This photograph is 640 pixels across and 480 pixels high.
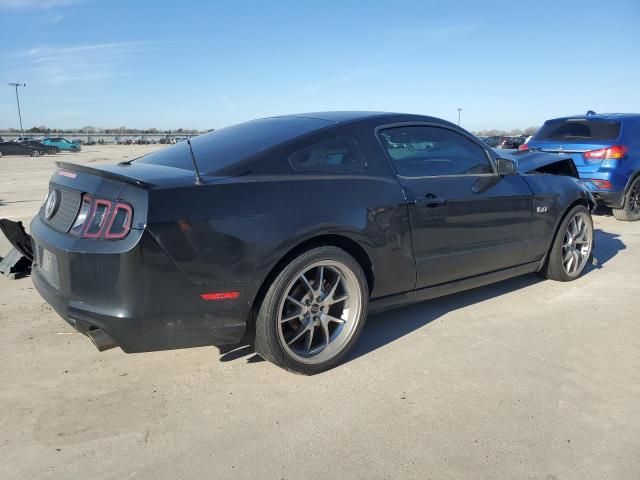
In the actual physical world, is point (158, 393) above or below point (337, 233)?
below

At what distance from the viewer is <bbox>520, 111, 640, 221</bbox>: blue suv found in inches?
299

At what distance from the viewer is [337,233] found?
3.01m

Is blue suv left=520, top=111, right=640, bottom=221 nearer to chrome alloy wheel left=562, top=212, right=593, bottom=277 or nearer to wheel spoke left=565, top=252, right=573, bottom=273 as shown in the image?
chrome alloy wheel left=562, top=212, right=593, bottom=277

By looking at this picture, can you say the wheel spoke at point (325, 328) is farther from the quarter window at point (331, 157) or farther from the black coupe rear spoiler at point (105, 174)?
the black coupe rear spoiler at point (105, 174)

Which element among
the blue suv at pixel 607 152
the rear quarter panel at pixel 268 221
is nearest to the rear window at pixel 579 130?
the blue suv at pixel 607 152

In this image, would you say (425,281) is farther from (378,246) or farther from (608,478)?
(608,478)

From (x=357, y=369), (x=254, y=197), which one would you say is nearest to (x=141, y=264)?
(x=254, y=197)

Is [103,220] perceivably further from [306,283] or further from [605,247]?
[605,247]

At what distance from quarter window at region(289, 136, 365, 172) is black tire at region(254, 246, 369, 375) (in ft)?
1.69

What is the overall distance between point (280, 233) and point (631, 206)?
743cm

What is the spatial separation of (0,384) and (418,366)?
2.42 meters

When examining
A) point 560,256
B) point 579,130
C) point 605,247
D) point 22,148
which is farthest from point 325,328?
point 22,148

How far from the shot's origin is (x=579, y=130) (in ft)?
26.4

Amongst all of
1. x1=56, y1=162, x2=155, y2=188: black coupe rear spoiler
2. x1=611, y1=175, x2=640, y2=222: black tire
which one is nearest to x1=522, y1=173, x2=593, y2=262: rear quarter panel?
x1=56, y1=162, x2=155, y2=188: black coupe rear spoiler
